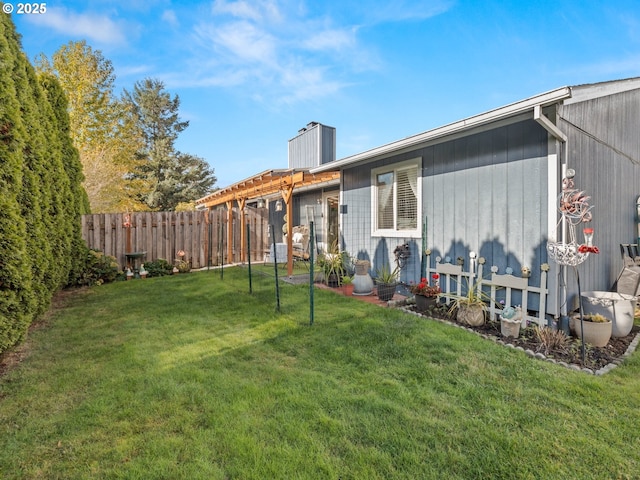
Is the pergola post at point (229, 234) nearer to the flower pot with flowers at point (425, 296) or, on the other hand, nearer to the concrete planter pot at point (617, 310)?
the flower pot with flowers at point (425, 296)

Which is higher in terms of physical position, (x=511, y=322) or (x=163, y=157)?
(x=163, y=157)

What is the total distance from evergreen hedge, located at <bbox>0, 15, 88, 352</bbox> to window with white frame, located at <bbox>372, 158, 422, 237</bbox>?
492cm

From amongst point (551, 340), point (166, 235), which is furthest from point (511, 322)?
point (166, 235)

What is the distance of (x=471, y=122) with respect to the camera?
13.0ft

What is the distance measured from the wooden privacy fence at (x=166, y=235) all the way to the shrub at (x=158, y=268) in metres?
0.44

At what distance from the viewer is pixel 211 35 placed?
6918 millimetres

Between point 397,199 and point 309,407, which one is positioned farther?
point 397,199

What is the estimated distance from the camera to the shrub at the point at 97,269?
275 inches

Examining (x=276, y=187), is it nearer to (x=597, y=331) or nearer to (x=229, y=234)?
(x=229, y=234)

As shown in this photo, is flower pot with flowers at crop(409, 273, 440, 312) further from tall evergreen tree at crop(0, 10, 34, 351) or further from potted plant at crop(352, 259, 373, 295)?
tall evergreen tree at crop(0, 10, 34, 351)

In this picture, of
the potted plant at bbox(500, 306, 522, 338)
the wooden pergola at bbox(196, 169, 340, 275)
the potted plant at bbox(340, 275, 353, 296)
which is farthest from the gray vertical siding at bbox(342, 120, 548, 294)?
the wooden pergola at bbox(196, 169, 340, 275)

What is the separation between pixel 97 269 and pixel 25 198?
442cm

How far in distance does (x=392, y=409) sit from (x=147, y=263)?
7.92 m

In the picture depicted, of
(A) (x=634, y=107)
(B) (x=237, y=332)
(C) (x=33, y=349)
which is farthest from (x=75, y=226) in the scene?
(A) (x=634, y=107)
